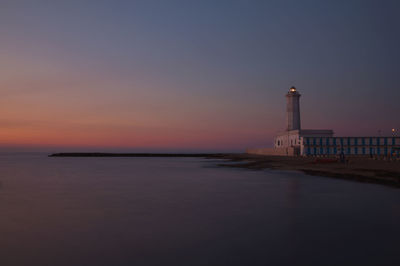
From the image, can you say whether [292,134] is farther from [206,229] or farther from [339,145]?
[206,229]

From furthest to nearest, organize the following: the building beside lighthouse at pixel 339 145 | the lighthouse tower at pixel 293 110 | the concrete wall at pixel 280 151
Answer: the lighthouse tower at pixel 293 110
the concrete wall at pixel 280 151
the building beside lighthouse at pixel 339 145

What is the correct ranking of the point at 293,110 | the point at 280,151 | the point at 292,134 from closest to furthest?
the point at 280,151 < the point at 292,134 < the point at 293,110

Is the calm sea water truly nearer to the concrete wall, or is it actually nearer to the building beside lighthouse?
the building beside lighthouse

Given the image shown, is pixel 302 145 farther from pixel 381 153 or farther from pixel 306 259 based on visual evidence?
pixel 306 259

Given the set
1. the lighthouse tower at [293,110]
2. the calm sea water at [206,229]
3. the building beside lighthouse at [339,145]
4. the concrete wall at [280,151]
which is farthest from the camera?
the lighthouse tower at [293,110]

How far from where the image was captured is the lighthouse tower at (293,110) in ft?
262

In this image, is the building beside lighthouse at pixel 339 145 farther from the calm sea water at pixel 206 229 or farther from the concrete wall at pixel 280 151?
the calm sea water at pixel 206 229

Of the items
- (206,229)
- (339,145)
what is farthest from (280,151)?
(206,229)

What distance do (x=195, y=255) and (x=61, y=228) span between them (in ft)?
18.9

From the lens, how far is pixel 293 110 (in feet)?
264

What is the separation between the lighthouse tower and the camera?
7988 cm

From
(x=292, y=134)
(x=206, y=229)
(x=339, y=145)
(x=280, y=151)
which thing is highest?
(x=292, y=134)

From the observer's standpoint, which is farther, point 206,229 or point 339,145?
point 339,145

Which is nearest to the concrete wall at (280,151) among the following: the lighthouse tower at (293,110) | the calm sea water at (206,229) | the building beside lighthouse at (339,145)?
the building beside lighthouse at (339,145)
